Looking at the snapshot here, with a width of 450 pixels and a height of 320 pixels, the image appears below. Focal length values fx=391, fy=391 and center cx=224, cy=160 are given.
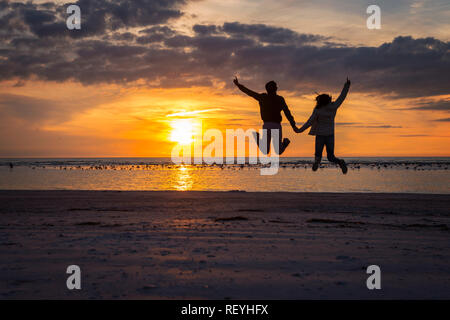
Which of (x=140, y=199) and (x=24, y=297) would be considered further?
(x=140, y=199)

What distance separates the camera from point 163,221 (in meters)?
14.7

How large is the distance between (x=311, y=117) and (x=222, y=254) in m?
4.03

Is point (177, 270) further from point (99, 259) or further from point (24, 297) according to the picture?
point (24, 297)

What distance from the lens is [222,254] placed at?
9531 mm

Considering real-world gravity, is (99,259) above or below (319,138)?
below

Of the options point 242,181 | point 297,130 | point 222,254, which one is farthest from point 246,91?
point 242,181

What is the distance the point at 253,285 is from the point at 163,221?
7718 mm

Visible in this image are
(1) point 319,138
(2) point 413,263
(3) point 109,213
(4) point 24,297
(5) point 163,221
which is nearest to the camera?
(4) point 24,297

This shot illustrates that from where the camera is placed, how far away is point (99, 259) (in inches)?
359

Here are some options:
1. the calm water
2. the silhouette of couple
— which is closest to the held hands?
the silhouette of couple

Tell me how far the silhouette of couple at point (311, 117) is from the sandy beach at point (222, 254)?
2554mm

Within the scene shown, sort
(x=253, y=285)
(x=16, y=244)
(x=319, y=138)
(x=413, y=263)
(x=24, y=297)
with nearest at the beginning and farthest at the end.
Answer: (x=24, y=297)
(x=253, y=285)
(x=319, y=138)
(x=413, y=263)
(x=16, y=244)
